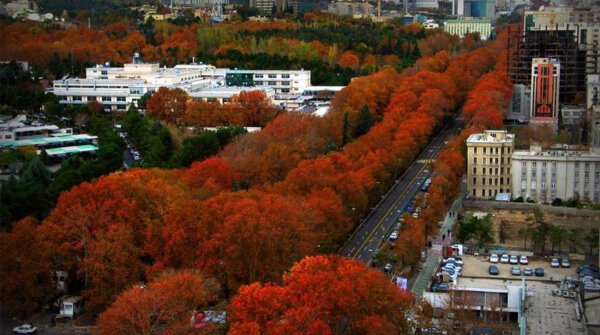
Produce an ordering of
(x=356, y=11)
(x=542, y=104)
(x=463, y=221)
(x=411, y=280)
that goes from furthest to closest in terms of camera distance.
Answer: (x=356, y=11) → (x=542, y=104) → (x=463, y=221) → (x=411, y=280)

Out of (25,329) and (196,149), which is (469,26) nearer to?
(196,149)

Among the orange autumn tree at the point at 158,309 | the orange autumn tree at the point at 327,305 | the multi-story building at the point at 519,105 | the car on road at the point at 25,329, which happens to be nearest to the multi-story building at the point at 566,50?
the multi-story building at the point at 519,105

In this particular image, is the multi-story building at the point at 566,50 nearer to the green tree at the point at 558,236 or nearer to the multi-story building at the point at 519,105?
the multi-story building at the point at 519,105

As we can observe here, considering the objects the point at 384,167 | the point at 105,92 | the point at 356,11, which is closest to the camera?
the point at 384,167

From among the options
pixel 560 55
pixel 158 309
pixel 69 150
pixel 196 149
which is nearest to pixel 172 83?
pixel 69 150

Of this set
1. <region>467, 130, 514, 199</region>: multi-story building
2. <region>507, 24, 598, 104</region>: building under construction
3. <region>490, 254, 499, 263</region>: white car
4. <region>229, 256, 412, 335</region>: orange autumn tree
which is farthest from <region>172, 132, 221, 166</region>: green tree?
<region>507, 24, 598, 104</region>: building under construction

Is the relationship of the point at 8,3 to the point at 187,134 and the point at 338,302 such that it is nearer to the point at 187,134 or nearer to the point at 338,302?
the point at 187,134

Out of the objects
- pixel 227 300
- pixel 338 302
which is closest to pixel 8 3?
pixel 227 300
